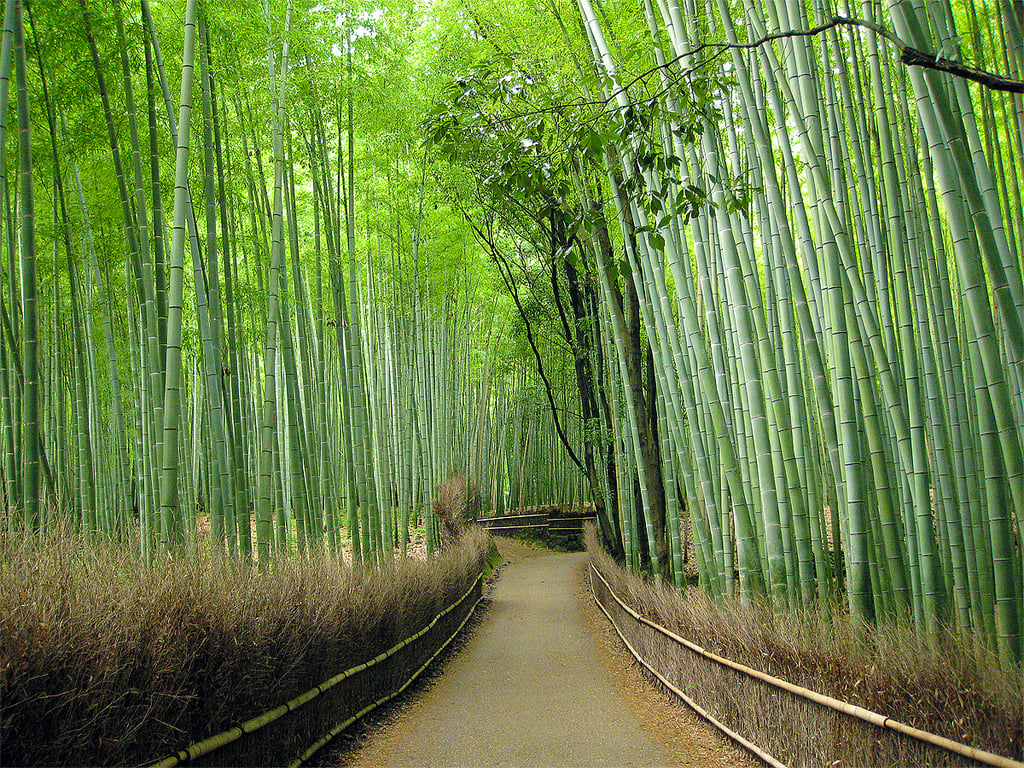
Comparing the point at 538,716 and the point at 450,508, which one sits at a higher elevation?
the point at 450,508

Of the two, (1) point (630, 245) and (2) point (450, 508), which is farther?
(2) point (450, 508)

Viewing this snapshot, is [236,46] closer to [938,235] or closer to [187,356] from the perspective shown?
[938,235]

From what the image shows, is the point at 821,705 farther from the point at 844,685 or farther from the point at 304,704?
the point at 304,704

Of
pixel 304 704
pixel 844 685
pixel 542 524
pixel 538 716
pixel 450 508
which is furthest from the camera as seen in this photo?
pixel 542 524

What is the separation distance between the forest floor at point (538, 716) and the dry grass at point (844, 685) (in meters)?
0.26

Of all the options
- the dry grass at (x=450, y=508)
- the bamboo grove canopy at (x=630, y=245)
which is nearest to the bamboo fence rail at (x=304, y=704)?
the bamboo grove canopy at (x=630, y=245)

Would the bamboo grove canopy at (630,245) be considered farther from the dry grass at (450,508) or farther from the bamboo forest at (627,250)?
the dry grass at (450,508)

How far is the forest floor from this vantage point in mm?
3072

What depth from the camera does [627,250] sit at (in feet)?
14.4

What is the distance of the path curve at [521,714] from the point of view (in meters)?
3.10

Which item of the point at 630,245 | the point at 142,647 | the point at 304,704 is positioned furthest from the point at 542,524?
the point at 142,647

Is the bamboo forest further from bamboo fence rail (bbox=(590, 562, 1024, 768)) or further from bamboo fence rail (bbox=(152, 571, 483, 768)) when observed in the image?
bamboo fence rail (bbox=(152, 571, 483, 768))

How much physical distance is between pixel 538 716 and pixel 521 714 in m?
0.11

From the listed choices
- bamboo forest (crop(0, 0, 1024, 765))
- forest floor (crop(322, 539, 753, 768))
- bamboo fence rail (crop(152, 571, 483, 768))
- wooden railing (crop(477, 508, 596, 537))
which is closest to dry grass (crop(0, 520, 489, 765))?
bamboo fence rail (crop(152, 571, 483, 768))
